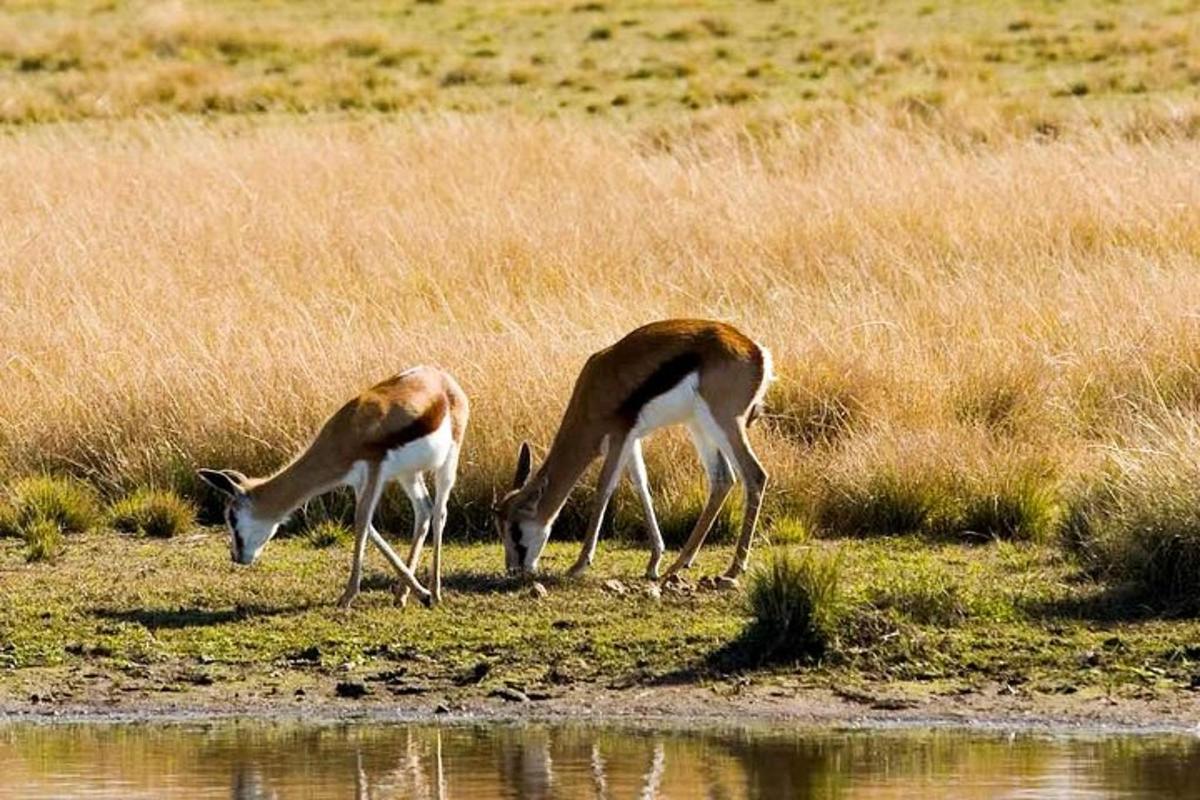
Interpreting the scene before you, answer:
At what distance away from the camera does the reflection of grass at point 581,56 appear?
27.0m

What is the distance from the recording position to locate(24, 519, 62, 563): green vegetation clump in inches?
431

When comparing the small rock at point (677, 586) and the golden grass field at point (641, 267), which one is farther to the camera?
the golden grass field at point (641, 267)

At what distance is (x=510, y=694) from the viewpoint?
28.2ft

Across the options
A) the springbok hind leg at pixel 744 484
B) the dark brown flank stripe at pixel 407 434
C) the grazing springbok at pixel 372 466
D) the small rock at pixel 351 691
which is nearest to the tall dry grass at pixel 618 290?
the springbok hind leg at pixel 744 484

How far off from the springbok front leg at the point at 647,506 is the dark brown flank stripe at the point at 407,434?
1082mm

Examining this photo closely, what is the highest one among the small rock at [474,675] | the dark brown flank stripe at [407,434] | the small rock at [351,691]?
the dark brown flank stripe at [407,434]

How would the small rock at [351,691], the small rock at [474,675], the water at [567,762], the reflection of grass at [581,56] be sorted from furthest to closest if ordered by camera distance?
the reflection of grass at [581,56]
the small rock at [474,675]
the small rock at [351,691]
the water at [567,762]

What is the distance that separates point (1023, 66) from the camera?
29.9 meters

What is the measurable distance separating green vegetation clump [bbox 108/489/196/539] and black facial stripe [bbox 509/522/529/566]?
2051mm

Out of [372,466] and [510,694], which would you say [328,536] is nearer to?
[372,466]

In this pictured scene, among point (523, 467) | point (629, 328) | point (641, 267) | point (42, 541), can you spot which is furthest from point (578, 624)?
point (641, 267)

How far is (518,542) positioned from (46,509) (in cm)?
264

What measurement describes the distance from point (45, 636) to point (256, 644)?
87cm

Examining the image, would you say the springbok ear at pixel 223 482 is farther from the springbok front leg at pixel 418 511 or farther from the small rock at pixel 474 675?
the small rock at pixel 474 675
